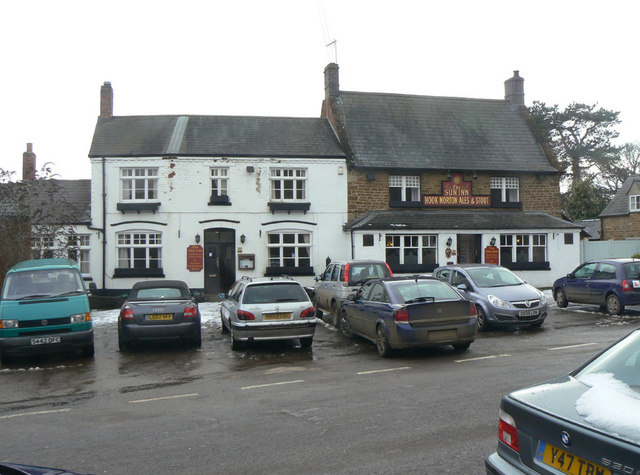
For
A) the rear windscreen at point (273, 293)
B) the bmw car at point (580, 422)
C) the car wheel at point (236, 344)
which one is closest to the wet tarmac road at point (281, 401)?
the car wheel at point (236, 344)

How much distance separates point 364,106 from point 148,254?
13.0 m

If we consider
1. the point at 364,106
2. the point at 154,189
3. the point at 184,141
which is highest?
the point at 364,106

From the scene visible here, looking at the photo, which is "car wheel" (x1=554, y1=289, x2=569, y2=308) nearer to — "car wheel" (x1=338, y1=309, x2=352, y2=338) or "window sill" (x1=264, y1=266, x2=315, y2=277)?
"car wheel" (x1=338, y1=309, x2=352, y2=338)

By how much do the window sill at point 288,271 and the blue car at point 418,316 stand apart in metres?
13.0

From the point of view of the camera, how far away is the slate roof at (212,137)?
24906mm

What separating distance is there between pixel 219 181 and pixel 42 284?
1323 cm

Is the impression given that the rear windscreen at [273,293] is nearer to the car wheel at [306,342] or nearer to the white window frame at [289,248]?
the car wheel at [306,342]

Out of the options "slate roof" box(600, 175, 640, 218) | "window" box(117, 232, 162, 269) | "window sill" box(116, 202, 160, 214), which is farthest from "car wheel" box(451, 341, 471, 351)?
"slate roof" box(600, 175, 640, 218)

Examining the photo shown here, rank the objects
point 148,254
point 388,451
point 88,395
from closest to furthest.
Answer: point 388,451, point 88,395, point 148,254

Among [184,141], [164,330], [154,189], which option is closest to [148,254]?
[154,189]

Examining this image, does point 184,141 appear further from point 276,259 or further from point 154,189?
point 276,259

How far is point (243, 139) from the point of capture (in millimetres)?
25938

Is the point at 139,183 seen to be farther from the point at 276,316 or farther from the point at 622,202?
the point at 622,202

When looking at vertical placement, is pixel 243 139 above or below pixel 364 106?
below
